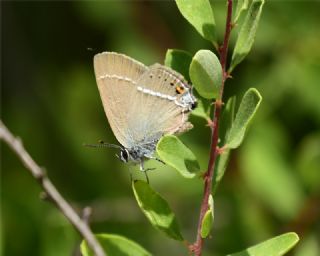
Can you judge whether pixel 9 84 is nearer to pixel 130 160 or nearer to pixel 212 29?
pixel 130 160

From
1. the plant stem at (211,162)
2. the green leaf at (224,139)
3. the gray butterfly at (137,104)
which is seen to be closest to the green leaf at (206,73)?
the plant stem at (211,162)

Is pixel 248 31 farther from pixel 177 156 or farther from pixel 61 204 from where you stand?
pixel 61 204

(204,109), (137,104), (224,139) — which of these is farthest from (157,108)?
(224,139)

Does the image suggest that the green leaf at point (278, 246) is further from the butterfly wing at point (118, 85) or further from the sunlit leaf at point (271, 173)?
the sunlit leaf at point (271, 173)

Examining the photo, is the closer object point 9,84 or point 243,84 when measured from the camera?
point 243,84

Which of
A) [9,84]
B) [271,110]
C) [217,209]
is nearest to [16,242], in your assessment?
[217,209]

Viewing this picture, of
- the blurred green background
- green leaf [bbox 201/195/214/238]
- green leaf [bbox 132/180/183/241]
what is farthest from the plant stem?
the blurred green background

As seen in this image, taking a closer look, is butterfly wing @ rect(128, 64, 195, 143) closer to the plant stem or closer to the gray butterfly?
the gray butterfly
